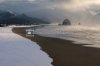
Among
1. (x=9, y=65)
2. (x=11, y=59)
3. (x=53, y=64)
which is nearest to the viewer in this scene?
(x=9, y=65)

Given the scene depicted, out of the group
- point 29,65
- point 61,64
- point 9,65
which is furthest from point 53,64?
point 9,65

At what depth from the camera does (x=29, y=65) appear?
966 inches

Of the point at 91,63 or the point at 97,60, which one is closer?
the point at 91,63

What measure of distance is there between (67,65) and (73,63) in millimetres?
1369

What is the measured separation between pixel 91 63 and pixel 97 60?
2.30m

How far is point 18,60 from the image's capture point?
27234 millimetres

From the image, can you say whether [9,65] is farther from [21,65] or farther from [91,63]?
[91,63]

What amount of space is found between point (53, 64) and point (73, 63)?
231 centimetres

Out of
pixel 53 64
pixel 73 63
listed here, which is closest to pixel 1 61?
pixel 53 64

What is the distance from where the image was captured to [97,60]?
96.8ft

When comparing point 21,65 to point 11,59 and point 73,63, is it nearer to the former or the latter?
point 11,59

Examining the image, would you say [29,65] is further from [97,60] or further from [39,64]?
[97,60]

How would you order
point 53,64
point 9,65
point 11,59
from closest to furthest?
point 9,65 < point 53,64 < point 11,59

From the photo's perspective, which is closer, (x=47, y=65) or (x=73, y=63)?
(x=47, y=65)
